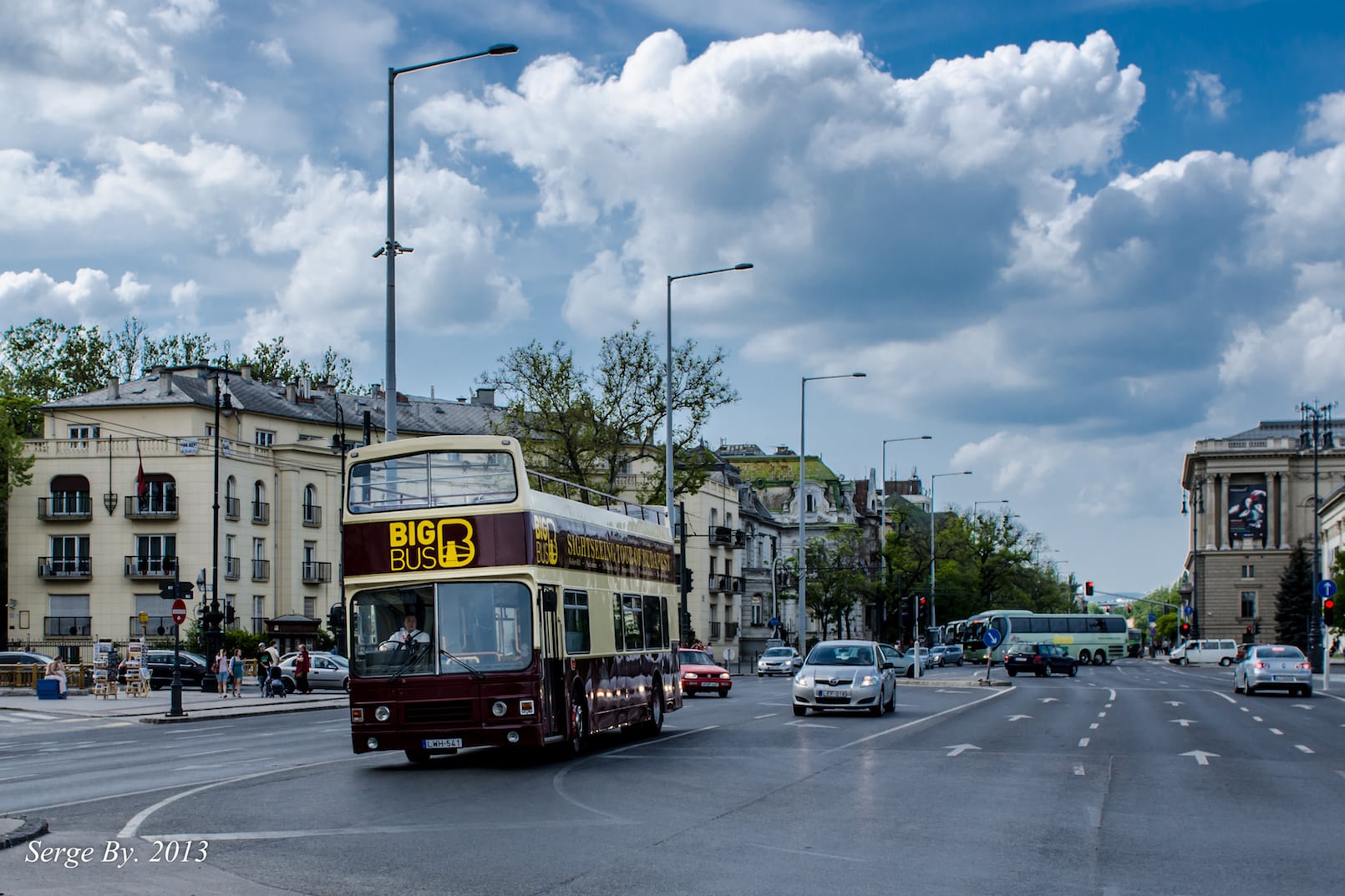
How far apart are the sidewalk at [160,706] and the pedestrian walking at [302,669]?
3.09ft

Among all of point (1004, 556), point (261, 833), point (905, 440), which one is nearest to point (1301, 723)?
point (261, 833)

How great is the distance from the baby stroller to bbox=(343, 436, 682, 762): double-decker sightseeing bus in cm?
2924

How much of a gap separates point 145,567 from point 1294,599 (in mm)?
83606

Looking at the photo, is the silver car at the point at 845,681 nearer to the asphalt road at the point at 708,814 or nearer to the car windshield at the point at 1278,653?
the asphalt road at the point at 708,814

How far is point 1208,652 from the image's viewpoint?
103 m

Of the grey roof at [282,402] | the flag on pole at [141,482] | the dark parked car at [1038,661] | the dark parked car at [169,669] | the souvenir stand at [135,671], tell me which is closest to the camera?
the souvenir stand at [135,671]

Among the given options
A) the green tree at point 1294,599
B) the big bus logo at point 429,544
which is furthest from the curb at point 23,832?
the green tree at point 1294,599

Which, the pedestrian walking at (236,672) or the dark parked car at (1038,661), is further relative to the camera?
the dark parked car at (1038,661)

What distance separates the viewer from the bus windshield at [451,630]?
58.7ft

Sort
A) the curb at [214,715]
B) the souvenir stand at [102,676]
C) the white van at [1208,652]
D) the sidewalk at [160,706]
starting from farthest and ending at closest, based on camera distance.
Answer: the white van at [1208,652]
the souvenir stand at [102,676]
the sidewalk at [160,706]
the curb at [214,715]

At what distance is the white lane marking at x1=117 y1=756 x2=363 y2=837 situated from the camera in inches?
513

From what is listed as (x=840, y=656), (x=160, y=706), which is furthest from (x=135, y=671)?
(x=840, y=656)

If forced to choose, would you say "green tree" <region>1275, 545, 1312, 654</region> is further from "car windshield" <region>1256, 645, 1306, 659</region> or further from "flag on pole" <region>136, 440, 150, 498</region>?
"flag on pole" <region>136, 440, 150, 498</region>

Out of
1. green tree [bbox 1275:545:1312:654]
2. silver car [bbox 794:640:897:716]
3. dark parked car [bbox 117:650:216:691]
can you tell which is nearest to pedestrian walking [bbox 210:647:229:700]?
dark parked car [bbox 117:650:216:691]
